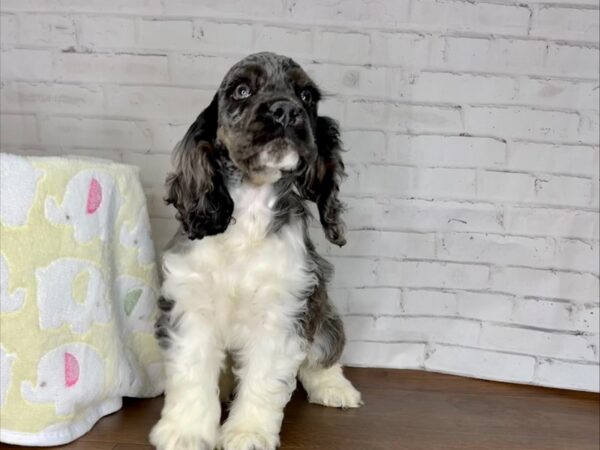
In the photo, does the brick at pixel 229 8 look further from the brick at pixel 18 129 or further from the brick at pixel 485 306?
the brick at pixel 485 306

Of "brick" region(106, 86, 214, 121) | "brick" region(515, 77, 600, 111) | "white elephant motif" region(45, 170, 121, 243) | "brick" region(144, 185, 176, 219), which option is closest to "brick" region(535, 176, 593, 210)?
"brick" region(515, 77, 600, 111)

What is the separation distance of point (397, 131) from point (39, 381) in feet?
4.53

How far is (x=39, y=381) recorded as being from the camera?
62.8 inches

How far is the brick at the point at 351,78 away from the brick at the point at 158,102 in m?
0.39

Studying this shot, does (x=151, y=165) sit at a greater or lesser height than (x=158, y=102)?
lesser

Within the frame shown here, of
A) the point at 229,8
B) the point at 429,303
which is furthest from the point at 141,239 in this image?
the point at 429,303

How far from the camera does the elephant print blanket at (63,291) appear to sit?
155cm

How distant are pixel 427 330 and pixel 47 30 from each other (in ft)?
Result: 5.68

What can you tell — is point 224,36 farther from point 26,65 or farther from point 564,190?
point 564,190

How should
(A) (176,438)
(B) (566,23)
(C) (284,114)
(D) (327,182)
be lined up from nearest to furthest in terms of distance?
1. (C) (284,114)
2. (A) (176,438)
3. (D) (327,182)
4. (B) (566,23)

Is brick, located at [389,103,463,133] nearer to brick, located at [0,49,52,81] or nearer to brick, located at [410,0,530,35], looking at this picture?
brick, located at [410,0,530,35]

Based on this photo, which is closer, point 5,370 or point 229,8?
point 5,370

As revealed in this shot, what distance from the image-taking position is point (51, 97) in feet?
7.33

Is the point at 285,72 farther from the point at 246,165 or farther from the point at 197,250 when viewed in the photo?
the point at 197,250
